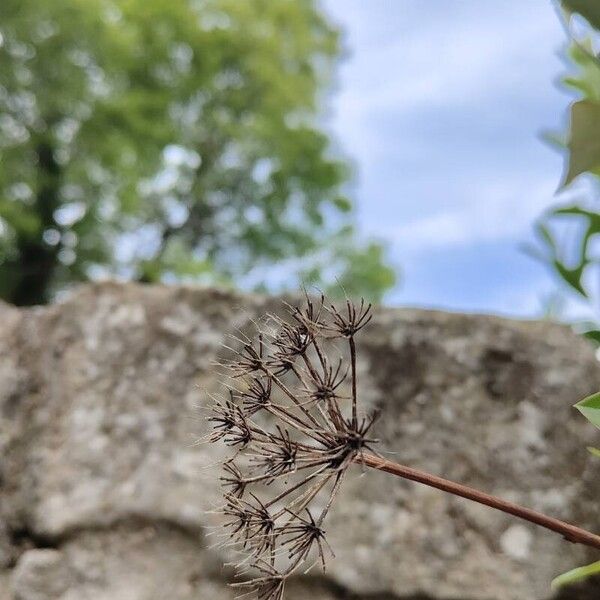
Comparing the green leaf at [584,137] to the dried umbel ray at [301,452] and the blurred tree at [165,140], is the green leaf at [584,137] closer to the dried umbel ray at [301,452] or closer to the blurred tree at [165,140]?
the dried umbel ray at [301,452]

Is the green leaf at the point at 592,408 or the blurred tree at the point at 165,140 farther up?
the blurred tree at the point at 165,140

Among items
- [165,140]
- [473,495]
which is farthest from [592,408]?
[165,140]

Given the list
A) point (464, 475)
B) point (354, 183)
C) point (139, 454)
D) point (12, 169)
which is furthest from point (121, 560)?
point (354, 183)

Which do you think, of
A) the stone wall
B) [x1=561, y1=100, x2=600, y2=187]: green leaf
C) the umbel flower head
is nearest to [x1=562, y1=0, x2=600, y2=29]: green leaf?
[x1=561, y1=100, x2=600, y2=187]: green leaf

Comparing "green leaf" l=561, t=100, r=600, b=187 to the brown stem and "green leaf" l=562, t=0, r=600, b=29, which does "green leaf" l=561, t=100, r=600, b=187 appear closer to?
"green leaf" l=562, t=0, r=600, b=29

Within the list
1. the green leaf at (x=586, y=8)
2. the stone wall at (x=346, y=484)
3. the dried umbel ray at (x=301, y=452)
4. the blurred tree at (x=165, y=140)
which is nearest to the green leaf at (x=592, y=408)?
the dried umbel ray at (x=301, y=452)

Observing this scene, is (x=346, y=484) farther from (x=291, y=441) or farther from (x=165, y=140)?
(x=165, y=140)

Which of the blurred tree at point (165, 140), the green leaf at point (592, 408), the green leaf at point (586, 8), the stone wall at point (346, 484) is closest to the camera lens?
the green leaf at point (586, 8)
